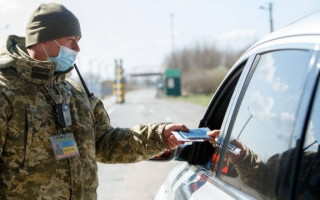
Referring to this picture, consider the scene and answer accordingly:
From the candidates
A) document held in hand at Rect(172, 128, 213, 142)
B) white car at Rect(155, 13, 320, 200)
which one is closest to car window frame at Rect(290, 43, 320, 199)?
white car at Rect(155, 13, 320, 200)

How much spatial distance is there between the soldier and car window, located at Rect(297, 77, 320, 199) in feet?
4.31

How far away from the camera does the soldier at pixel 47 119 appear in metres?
2.37

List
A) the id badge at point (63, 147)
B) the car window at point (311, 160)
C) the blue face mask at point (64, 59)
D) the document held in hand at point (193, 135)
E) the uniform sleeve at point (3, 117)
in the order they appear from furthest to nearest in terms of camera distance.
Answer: the blue face mask at point (64, 59) → the document held in hand at point (193, 135) → the id badge at point (63, 147) → the uniform sleeve at point (3, 117) → the car window at point (311, 160)

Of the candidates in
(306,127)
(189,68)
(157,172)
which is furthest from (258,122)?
(189,68)

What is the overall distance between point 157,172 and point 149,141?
5885 mm

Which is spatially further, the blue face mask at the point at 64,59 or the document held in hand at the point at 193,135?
Answer: the blue face mask at the point at 64,59

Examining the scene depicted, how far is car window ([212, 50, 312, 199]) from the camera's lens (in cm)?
A: 168

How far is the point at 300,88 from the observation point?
1.62 metres

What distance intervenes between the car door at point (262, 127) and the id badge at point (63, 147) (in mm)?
621

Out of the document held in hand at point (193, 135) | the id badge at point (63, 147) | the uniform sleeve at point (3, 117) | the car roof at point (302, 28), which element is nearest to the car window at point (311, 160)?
the car roof at point (302, 28)

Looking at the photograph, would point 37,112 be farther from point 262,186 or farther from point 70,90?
point 262,186

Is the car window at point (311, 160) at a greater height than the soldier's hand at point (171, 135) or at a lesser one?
greater

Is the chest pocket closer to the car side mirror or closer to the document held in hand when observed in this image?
the document held in hand

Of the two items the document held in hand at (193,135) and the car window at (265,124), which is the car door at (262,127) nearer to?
Answer: the car window at (265,124)
